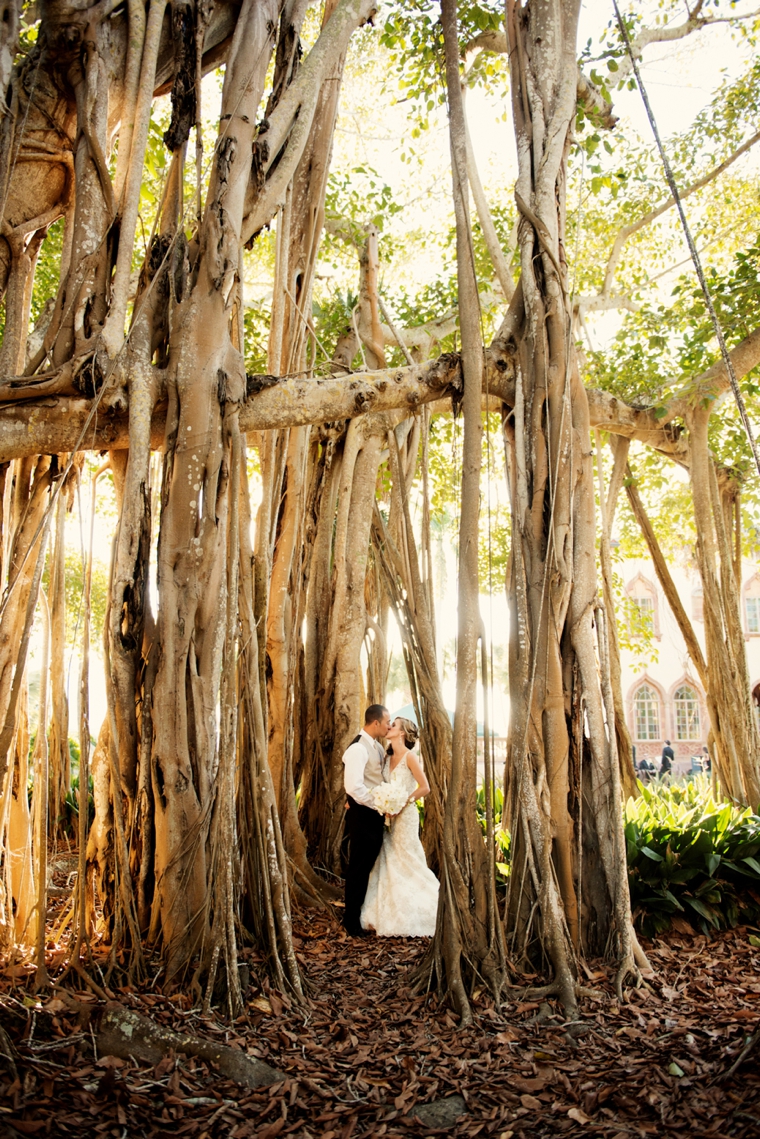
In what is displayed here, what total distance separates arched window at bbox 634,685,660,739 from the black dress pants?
1574cm

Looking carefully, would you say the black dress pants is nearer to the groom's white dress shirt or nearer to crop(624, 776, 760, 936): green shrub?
the groom's white dress shirt

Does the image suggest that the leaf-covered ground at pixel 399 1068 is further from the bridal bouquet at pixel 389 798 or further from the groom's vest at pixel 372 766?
the groom's vest at pixel 372 766

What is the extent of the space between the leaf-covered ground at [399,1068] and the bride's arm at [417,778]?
36.0 inches

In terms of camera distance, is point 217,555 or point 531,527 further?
point 531,527

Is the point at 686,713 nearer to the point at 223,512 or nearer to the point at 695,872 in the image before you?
the point at 695,872

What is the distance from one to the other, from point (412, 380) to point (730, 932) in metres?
2.76

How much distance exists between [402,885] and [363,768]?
0.55m

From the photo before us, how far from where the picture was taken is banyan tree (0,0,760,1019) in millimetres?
2936

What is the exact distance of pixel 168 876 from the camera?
2.88 metres

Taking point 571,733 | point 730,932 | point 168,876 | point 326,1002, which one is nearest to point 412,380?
point 571,733

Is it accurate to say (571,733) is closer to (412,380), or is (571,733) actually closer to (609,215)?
(412,380)

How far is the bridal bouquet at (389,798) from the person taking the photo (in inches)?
155

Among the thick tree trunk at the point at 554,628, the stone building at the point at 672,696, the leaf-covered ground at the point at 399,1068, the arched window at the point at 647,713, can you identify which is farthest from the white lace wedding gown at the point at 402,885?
the arched window at the point at 647,713

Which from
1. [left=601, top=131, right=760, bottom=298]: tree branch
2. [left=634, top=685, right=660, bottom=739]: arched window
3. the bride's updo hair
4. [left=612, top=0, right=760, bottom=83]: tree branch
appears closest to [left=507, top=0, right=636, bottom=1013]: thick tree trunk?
the bride's updo hair
